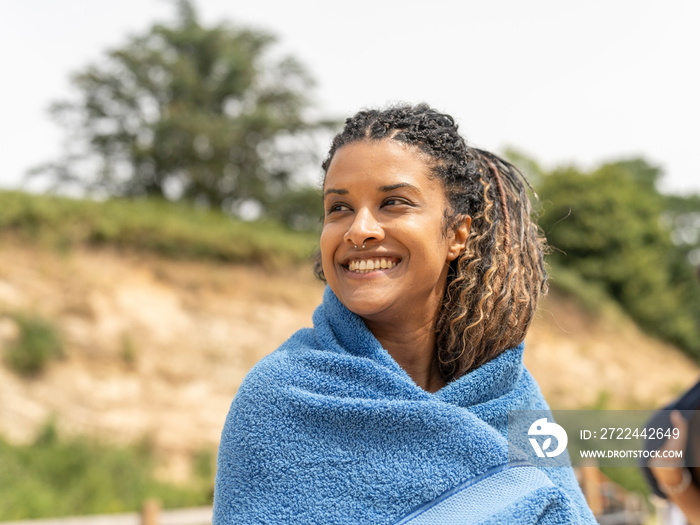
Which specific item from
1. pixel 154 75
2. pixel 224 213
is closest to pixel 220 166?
pixel 224 213

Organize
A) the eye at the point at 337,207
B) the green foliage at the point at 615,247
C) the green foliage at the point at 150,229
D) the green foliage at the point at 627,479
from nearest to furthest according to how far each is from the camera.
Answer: the eye at the point at 337,207
the green foliage at the point at 150,229
the green foliage at the point at 627,479
the green foliage at the point at 615,247

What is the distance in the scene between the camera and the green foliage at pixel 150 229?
37.3 feet

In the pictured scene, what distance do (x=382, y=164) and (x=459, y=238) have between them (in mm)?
309

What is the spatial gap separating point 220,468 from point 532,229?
113 centimetres

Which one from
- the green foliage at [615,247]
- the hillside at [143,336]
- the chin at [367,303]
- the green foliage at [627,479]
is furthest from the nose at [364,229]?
the green foliage at [615,247]

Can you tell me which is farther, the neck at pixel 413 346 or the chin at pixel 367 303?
the neck at pixel 413 346

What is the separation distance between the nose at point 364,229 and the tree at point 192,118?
1379 cm

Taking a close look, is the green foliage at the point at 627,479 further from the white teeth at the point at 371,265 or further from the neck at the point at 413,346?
the white teeth at the point at 371,265

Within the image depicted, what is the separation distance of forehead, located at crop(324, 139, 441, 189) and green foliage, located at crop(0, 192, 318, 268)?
10.9 m

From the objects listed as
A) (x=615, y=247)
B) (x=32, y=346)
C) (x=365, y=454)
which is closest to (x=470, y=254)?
(x=365, y=454)

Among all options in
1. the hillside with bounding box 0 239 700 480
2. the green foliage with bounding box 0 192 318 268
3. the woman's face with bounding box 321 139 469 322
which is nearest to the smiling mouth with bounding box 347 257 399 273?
the woman's face with bounding box 321 139 469 322

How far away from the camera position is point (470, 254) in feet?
5.91

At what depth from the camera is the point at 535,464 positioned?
5.30 ft

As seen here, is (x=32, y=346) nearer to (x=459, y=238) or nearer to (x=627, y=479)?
(x=459, y=238)
